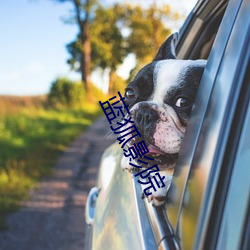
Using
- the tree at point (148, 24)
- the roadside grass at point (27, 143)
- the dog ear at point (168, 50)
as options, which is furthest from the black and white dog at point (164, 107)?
the roadside grass at point (27, 143)

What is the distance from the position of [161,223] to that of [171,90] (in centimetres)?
38

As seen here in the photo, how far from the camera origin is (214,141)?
1060 millimetres

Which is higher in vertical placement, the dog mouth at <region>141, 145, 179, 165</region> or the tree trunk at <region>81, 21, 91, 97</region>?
the tree trunk at <region>81, 21, 91, 97</region>

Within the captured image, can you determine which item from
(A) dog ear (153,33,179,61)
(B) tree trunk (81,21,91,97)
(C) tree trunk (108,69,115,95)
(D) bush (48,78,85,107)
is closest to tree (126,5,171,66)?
(C) tree trunk (108,69,115,95)

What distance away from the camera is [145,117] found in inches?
54.3

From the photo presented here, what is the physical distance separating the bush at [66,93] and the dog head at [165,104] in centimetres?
1731

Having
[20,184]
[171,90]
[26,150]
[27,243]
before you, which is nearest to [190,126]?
[171,90]

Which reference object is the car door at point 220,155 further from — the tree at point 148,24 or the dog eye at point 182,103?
the tree at point 148,24

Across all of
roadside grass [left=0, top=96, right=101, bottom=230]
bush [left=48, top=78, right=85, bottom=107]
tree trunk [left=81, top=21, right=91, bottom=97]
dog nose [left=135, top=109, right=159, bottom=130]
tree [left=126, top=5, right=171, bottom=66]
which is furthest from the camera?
bush [left=48, top=78, right=85, bottom=107]

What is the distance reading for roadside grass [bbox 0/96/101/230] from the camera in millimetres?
5803

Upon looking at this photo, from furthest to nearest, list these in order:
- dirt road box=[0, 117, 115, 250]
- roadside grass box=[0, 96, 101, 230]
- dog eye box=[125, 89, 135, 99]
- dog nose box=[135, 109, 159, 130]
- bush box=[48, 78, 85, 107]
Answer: bush box=[48, 78, 85, 107] < roadside grass box=[0, 96, 101, 230] < dirt road box=[0, 117, 115, 250] < dog eye box=[125, 89, 135, 99] < dog nose box=[135, 109, 159, 130]

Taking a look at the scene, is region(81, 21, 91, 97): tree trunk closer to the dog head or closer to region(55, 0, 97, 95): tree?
region(55, 0, 97, 95): tree

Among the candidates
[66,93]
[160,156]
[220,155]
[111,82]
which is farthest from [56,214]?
[66,93]

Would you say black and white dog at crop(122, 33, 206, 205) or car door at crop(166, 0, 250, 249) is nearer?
car door at crop(166, 0, 250, 249)
